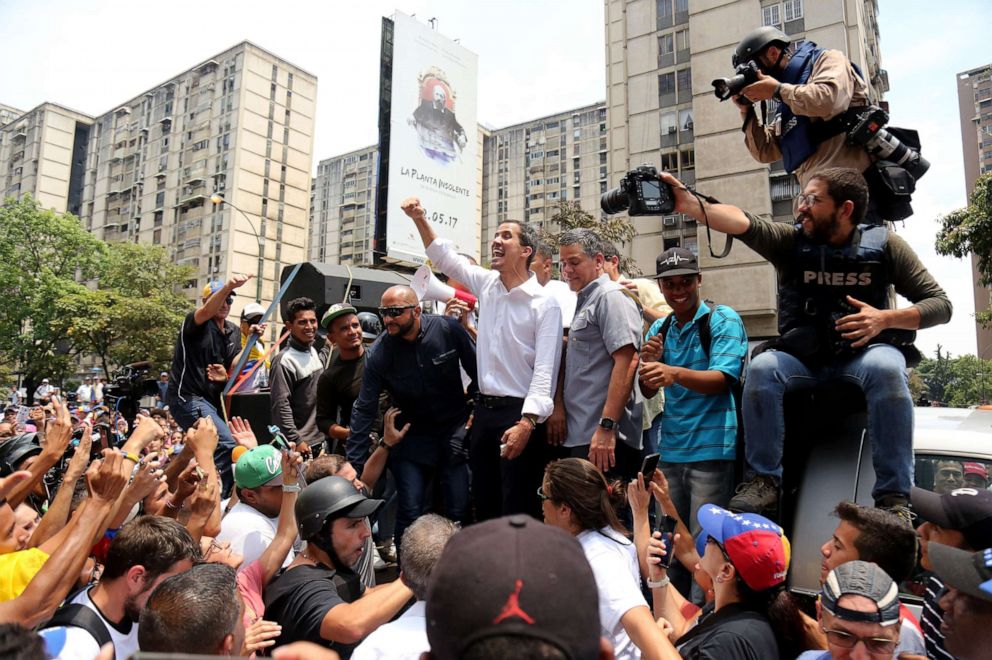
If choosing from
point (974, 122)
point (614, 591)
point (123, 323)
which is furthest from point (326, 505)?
point (974, 122)

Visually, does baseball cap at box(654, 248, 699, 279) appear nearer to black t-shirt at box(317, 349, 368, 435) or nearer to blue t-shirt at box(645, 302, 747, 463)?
blue t-shirt at box(645, 302, 747, 463)

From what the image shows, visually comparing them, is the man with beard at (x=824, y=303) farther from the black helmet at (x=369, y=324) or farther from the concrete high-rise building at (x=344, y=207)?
the concrete high-rise building at (x=344, y=207)

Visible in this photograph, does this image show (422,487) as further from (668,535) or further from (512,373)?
(668,535)

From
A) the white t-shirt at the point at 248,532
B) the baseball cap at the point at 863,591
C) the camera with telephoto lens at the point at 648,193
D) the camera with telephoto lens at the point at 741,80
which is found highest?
the camera with telephoto lens at the point at 741,80

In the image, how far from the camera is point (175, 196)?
63.5 m

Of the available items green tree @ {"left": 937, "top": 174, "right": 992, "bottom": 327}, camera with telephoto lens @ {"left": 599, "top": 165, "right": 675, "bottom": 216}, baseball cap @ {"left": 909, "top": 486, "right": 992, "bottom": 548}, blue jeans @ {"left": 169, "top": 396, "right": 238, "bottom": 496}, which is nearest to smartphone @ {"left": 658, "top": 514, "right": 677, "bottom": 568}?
baseball cap @ {"left": 909, "top": 486, "right": 992, "bottom": 548}

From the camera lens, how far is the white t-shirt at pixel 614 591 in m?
2.36

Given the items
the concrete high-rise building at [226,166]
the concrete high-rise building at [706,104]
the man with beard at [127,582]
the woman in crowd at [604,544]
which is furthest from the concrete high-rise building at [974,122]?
the man with beard at [127,582]

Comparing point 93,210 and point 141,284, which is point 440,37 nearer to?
point 141,284

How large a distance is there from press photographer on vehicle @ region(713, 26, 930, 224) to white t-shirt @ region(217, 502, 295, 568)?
3.60 meters

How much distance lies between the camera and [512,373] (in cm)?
383

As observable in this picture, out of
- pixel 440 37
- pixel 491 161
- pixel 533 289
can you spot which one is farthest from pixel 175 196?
pixel 533 289

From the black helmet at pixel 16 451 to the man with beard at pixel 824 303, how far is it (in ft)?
14.4

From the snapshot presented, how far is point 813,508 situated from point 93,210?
85.3 metres
